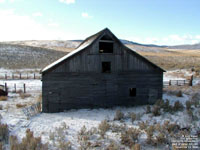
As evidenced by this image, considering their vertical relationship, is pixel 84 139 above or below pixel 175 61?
below

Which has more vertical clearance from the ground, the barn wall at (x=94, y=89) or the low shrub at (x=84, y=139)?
the barn wall at (x=94, y=89)

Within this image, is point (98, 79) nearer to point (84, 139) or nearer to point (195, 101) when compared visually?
point (84, 139)

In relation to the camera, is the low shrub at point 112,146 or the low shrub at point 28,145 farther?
the low shrub at point 112,146

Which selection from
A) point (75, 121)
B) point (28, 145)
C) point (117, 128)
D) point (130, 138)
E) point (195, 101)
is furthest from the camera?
point (195, 101)

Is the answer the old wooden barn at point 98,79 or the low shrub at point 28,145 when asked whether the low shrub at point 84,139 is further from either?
the old wooden barn at point 98,79

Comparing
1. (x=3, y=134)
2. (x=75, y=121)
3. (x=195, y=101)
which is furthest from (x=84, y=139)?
(x=195, y=101)

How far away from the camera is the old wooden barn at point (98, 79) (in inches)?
516

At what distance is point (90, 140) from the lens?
8.35 metres

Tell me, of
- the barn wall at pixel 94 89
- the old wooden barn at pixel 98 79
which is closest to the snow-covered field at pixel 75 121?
the barn wall at pixel 94 89

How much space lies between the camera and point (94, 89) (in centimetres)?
1391

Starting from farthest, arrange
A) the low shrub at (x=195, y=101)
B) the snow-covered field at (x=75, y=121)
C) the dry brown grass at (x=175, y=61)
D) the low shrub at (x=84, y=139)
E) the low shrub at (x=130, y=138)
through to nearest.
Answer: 1. the dry brown grass at (x=175, y=61)
2. the low shrub at (x=195, y=101)
3. the snow-covered field at (x=75, y=121)
4. the low shrub at (x=130, y=138)
5. the low shrub at (x=84, y=139)

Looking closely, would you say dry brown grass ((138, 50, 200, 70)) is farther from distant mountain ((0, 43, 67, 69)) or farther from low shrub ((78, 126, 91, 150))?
low shrub ((78, 126, 91, 150))

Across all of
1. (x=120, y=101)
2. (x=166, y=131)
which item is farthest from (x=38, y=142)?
(x=120, y=101)

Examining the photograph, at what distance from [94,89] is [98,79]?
948 mm
